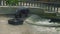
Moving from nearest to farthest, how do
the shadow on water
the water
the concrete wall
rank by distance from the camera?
the water
the shadow on water
the concrete wall

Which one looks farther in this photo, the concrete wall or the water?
the concrete wall

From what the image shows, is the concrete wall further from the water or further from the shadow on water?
the shadow on water

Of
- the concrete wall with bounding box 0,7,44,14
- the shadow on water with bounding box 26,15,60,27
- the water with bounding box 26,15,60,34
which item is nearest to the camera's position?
the water with bounding box 26,15,60,34

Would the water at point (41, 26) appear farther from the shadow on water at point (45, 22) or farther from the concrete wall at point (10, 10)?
the concrete wall at point (10, 10)

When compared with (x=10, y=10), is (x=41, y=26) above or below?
below

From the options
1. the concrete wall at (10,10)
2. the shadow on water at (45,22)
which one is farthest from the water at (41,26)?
the concrete wall at (10,10)

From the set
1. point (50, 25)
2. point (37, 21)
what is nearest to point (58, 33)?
point (50, 25)

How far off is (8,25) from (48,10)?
2.62 meters

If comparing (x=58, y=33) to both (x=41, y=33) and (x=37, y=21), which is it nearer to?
(x=41, y=33)

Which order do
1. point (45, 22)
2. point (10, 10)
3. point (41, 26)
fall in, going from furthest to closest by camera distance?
point (10, 10), point (45, 22), point (41, 26)

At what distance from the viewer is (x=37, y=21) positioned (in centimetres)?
884

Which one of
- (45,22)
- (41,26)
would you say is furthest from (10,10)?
(41,26)

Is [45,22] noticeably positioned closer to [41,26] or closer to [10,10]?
[41,26]

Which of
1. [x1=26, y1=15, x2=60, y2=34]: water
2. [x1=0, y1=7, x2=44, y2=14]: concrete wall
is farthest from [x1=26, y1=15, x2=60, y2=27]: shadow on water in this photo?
[x1=0, y1=7, x2=44, y2=14]: concrete wall
